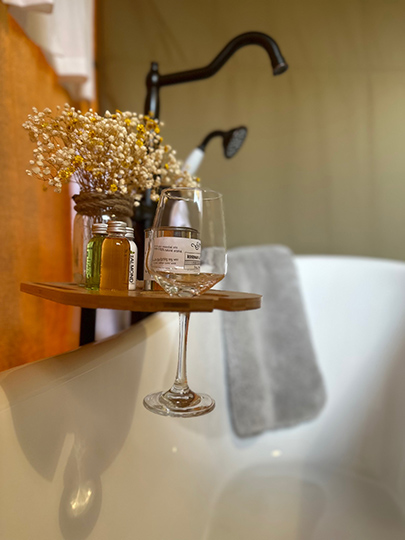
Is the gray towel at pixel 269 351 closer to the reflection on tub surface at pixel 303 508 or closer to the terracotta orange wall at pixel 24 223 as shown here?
the reflection on tub surface at pixel 303 508

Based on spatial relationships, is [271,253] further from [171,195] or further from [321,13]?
[321,13]

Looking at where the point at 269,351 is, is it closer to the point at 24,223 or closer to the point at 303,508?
the point at 303,508

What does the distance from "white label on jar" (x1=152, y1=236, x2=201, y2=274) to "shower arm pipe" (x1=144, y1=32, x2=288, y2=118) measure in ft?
1.63

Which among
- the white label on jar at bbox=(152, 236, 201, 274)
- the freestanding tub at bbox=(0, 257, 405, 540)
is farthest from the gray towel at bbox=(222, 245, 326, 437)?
the white label on jar at bbox=(152, 236, 201, 274)

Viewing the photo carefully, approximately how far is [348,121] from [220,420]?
1287mm

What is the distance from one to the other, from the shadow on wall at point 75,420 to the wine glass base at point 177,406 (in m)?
0.05

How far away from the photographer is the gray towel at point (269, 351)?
124 cm

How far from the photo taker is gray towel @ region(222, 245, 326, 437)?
1.24 m

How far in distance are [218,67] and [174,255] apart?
65cm

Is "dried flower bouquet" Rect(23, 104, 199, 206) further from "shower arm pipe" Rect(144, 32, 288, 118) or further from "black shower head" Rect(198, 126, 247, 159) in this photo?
"black shower head" Rect(198, 126, 247, 159)

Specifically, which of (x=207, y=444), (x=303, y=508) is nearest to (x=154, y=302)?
(x=207, y=444)

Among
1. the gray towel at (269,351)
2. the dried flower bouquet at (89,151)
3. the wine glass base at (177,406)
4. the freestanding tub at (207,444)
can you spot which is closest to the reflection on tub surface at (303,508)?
the freestanding tub at (207,444)

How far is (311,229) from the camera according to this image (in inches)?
70.8

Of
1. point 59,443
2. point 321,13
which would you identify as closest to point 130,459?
point 59,443
